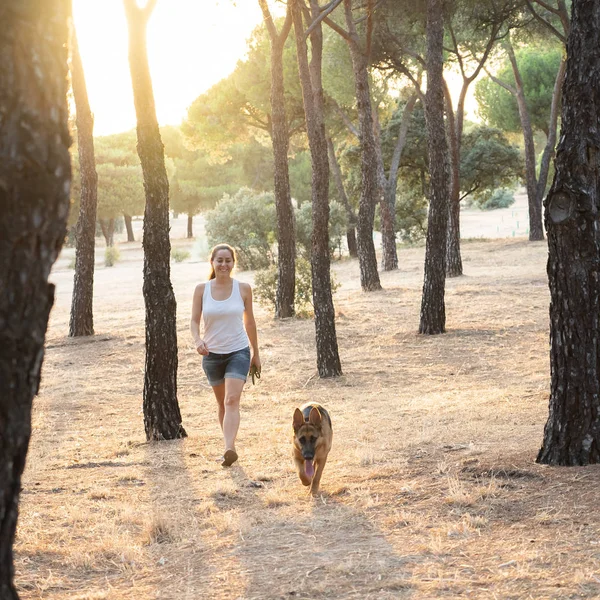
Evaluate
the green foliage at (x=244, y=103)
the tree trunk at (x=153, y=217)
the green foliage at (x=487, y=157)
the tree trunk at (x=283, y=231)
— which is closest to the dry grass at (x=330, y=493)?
the tree trunk at (x=153, y=217)

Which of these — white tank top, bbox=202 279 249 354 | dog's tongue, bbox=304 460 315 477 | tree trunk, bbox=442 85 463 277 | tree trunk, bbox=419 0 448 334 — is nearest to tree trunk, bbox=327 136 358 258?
tree trunk, bbox=442 85 463 277

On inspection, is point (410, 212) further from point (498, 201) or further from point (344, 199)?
point (498, 201)

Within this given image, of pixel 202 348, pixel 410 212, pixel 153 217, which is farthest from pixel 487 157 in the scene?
pixel 202 348

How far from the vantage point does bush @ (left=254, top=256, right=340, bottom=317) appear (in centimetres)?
1945

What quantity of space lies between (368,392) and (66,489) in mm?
5422

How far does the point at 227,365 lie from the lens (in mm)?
7941

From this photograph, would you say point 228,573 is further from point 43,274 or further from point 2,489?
point 43,274

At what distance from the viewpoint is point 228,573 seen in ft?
16.6

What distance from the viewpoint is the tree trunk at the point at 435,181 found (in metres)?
15.4

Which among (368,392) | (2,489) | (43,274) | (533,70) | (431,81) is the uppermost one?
(533,70)

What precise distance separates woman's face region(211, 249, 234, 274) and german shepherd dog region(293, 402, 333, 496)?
160 centimetres

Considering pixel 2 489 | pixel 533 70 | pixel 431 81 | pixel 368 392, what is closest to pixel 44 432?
pixel 368 392

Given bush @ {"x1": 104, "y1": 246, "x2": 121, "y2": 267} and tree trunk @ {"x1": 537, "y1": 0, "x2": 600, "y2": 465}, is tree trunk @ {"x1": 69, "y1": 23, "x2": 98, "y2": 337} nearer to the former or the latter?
tree trunk @ {"x1": 537, "y1": 0, "x2": 600, "y2": 465}

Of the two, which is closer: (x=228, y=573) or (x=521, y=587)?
(x=521, y=587)
